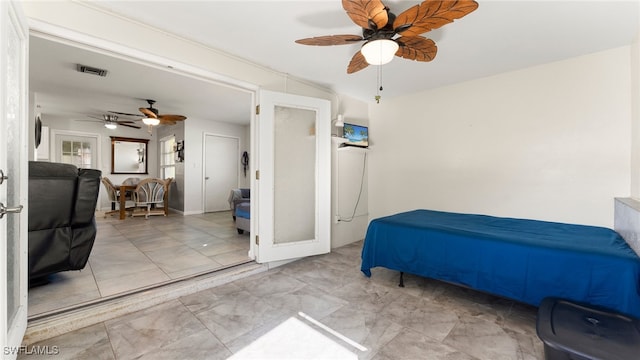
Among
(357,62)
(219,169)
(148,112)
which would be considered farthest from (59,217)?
(219,169)

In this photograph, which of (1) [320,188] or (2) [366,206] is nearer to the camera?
(1) [320,188]

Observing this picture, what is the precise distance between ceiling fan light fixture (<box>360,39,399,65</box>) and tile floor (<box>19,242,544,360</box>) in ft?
6.46

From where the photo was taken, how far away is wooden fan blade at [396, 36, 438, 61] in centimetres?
192

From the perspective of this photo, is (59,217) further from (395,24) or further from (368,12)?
(395,24)

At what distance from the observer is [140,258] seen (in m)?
3.00

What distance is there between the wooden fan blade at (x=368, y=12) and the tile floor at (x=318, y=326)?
2.10 metres

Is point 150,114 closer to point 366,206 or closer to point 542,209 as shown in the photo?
point 366,206

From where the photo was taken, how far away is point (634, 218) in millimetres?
1837

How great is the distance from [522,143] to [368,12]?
8.49ft

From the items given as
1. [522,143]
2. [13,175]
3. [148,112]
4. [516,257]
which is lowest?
[516,257]

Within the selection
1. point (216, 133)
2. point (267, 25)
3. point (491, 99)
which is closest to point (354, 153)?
point (491, 99)

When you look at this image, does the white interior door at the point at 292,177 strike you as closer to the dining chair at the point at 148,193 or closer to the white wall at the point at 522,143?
the white wall at the point at 522,143

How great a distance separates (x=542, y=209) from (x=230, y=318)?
3.40 meters

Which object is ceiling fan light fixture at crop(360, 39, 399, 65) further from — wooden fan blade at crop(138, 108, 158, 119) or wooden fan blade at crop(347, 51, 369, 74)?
wooden fan blade at crop(138, 108, 158, 119)
